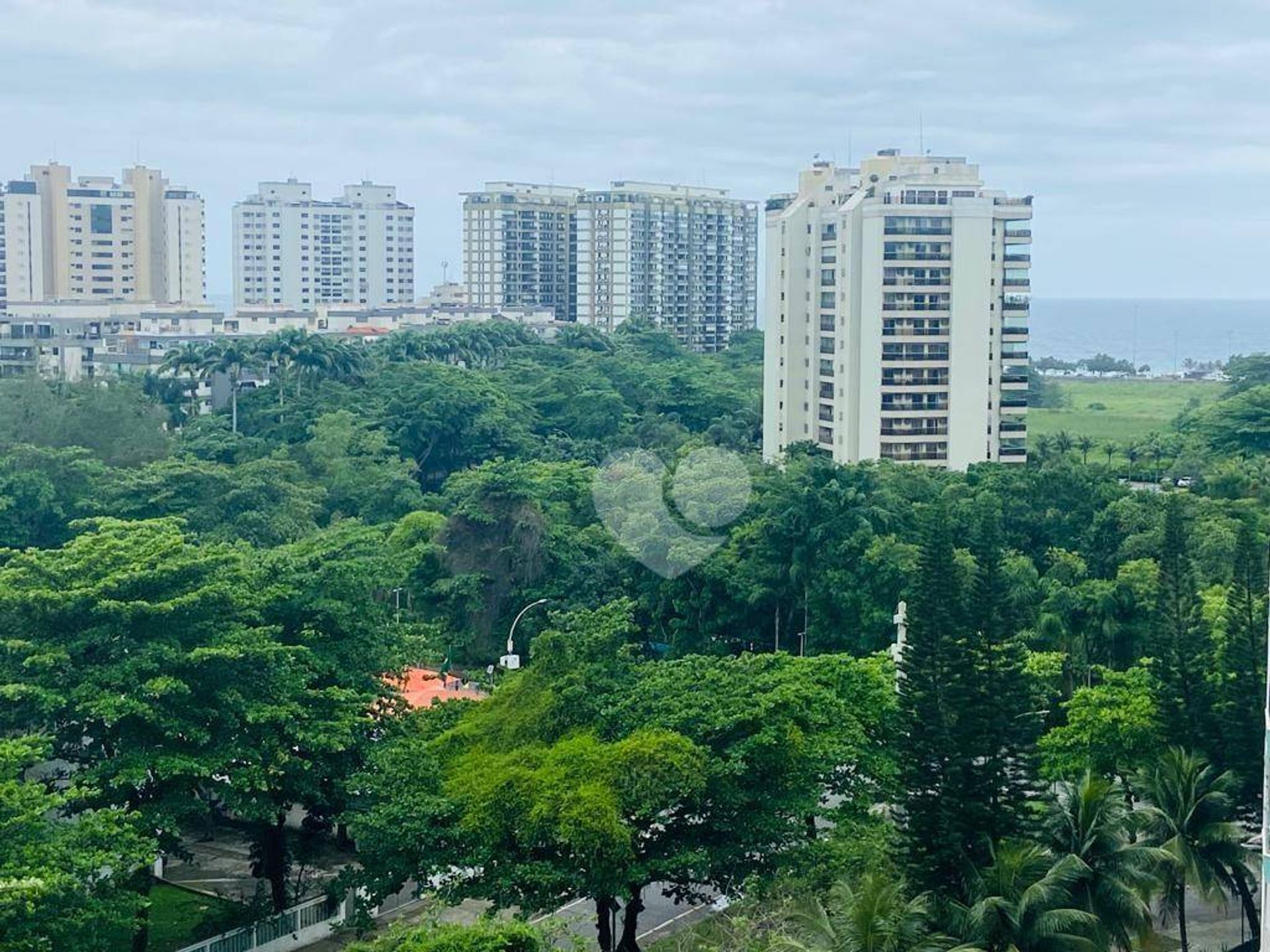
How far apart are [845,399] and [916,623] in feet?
66.2

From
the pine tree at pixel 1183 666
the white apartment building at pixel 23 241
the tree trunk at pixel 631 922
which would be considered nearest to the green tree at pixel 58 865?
the tree trunk at pixel 631 922

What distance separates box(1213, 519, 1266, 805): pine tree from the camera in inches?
607

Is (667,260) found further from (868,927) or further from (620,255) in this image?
(868,927)

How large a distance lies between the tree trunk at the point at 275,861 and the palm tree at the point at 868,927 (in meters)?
5.44

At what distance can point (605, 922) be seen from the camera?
13.4 meters

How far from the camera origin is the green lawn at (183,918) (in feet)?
48.3

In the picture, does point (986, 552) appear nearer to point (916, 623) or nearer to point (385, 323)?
point (916, 623)

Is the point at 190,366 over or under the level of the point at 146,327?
under

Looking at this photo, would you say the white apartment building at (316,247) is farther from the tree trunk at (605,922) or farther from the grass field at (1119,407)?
the tree trunk at (605,922)

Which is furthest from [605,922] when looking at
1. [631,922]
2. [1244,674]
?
[1244,674]

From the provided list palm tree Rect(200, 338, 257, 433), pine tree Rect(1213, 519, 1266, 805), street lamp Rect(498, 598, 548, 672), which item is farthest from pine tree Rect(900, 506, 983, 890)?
palm tree Rect(200, 338, 257, 433)

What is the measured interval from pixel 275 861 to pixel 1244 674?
9196 mm

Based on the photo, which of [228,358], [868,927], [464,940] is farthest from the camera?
[228,358]

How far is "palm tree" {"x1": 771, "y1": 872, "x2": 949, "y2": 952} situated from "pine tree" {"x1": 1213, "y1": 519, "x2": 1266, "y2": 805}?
477 cm
